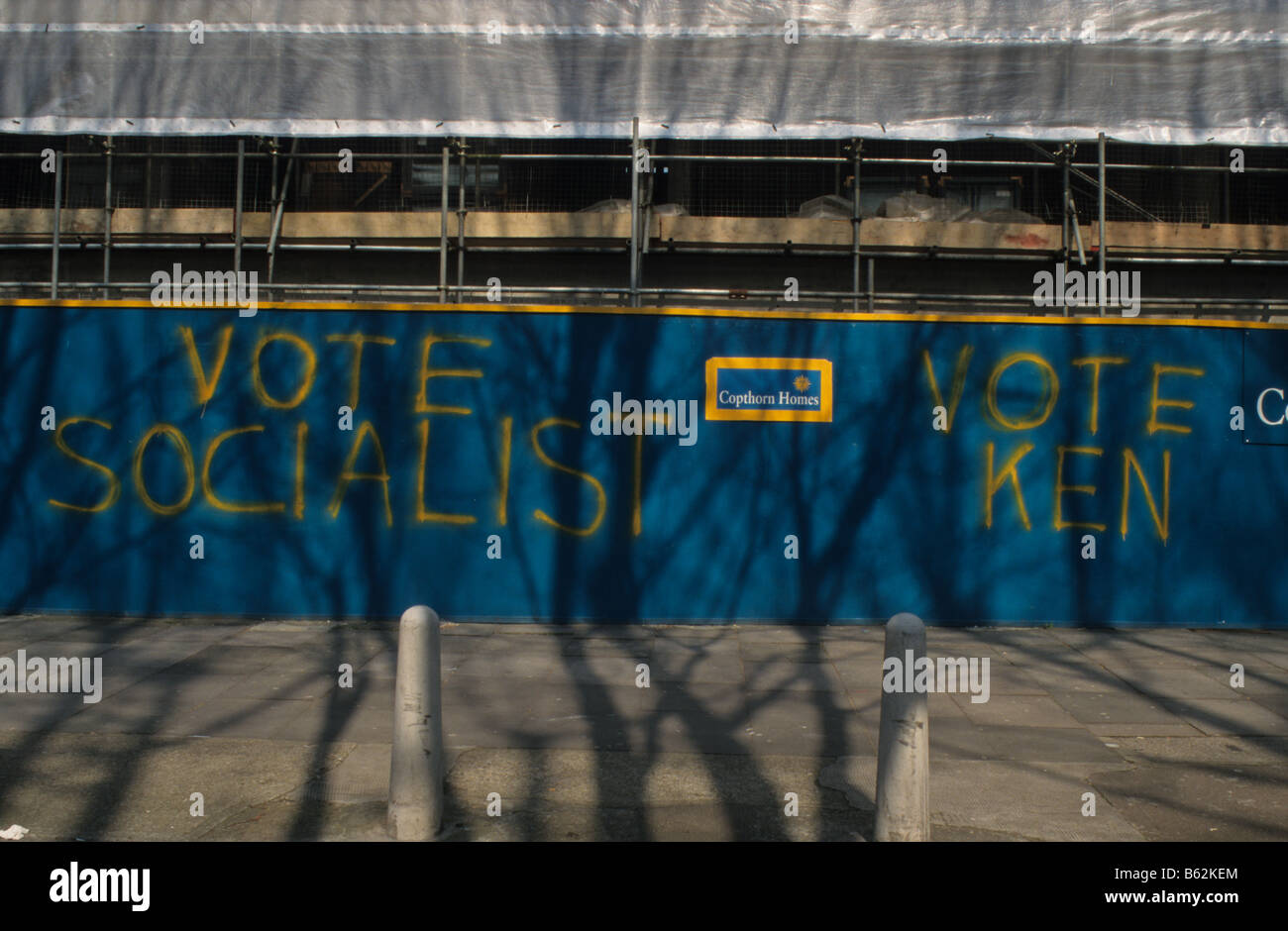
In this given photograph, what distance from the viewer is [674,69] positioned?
369 inches

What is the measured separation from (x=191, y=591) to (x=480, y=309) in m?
3.28

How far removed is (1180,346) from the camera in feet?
29.1

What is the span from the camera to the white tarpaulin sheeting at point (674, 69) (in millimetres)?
9320

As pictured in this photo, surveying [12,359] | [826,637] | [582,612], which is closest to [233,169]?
[12,359]

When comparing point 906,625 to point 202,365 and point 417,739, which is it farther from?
point 202,365

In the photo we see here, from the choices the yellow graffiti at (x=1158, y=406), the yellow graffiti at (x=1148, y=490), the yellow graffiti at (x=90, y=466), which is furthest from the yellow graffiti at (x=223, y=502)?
the yellow graffiti at (x=1158, y=406)

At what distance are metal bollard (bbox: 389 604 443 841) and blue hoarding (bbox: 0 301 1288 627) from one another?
4273mm

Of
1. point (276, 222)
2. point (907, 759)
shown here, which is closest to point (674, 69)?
point (276, 222)

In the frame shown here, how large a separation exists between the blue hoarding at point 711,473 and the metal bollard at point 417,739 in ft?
14.0

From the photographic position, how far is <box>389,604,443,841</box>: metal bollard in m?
4.49

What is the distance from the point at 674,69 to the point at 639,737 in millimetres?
5971

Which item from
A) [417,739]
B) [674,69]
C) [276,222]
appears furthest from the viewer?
[276,222]

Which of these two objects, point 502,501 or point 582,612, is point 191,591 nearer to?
point 502,501

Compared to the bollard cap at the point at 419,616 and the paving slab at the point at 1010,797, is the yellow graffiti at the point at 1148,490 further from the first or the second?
the bollard cap at the point at 419,616
